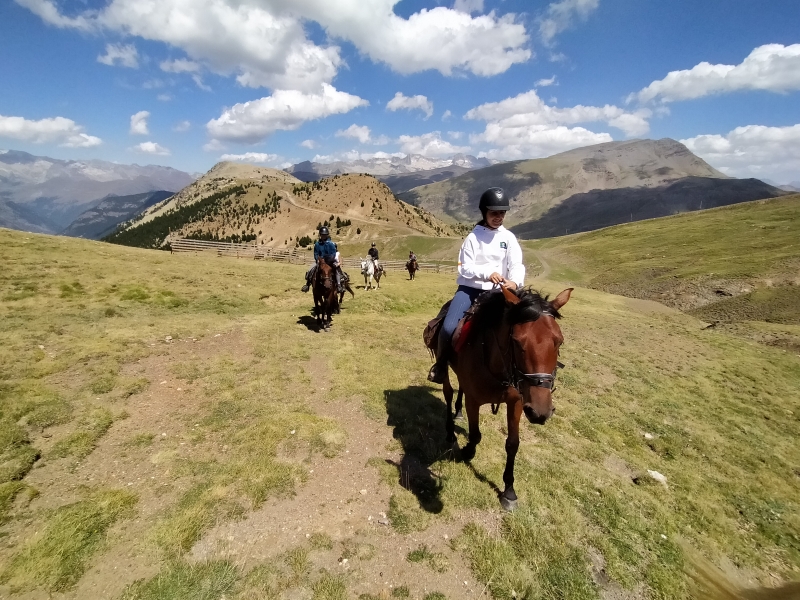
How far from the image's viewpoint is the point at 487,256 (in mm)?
6938

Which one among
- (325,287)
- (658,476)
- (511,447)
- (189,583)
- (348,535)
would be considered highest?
(325,287)

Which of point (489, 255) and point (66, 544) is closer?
point (66, 544)

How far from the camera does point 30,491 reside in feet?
20.5

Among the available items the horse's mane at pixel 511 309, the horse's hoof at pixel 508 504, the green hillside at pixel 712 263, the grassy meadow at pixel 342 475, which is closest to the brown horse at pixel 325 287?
the grassy meadow at pixel 342 475

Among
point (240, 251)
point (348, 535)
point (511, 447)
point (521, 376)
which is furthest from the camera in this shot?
point (240, 251)

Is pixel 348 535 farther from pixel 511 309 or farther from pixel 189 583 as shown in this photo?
pixel 511 309

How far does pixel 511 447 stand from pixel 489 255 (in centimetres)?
357

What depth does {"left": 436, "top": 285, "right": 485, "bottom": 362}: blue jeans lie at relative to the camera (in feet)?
23.7

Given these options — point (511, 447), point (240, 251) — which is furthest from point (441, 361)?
point (240, 251)

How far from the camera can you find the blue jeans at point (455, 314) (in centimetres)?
723

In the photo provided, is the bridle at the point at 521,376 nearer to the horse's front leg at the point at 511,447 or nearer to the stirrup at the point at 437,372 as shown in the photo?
the horse's front leg at the point at 511,447

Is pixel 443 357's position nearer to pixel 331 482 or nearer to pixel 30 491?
pixel 331 482

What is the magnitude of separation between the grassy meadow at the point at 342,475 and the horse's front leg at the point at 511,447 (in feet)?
0.66

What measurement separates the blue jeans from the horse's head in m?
2.02
